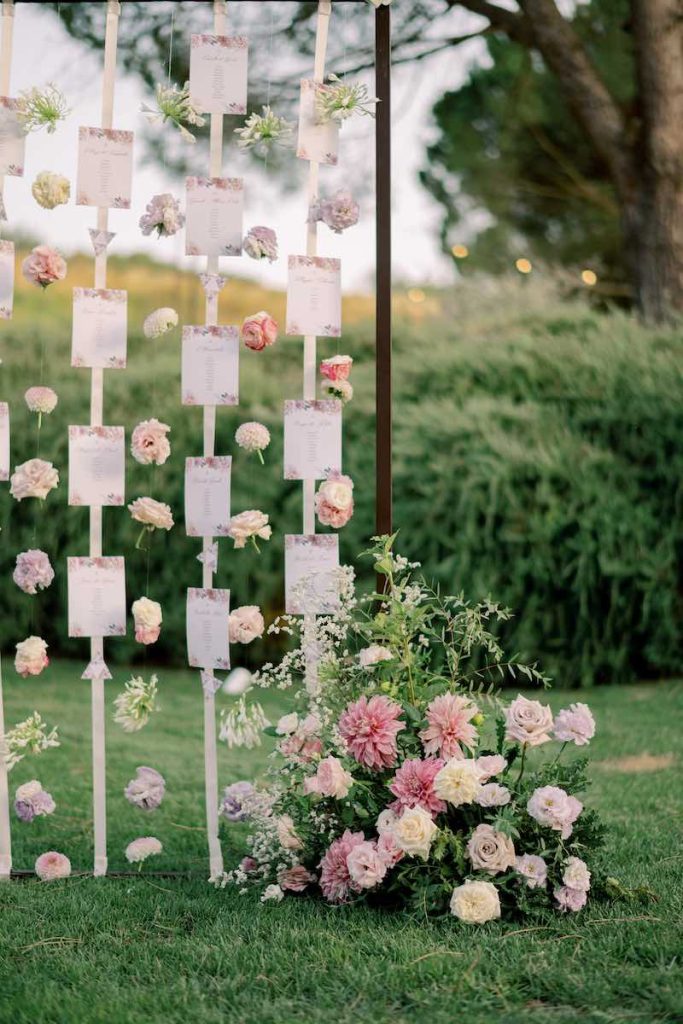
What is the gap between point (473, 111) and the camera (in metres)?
11.9

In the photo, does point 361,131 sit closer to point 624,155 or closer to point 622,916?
point 624,155

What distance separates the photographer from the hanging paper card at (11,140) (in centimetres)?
295

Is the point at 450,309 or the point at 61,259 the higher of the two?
the point at 450,309

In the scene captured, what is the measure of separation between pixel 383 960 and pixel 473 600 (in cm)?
321

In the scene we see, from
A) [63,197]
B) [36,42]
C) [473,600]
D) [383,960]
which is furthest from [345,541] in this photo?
[383,960]

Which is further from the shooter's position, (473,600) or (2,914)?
(473,600)

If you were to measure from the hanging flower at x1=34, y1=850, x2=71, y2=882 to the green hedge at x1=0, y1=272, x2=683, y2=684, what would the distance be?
6.14 ft

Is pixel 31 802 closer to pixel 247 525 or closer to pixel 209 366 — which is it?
pixel 247 525

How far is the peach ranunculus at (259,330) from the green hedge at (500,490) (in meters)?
2.17

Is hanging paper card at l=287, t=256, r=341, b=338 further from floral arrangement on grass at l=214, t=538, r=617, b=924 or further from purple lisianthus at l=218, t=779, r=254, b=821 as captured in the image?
purple lisianthus at l=218, t=779, r=254, b=821

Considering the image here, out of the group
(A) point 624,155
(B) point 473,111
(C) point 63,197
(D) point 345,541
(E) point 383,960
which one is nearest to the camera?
(E) point 383,960

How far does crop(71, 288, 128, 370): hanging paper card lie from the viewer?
2945mm

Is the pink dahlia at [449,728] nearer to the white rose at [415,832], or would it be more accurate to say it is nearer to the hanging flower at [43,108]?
the white rose at [415,832]

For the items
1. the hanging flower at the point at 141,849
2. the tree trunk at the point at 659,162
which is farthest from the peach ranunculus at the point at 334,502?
the tree trunk at the point at 659,162
